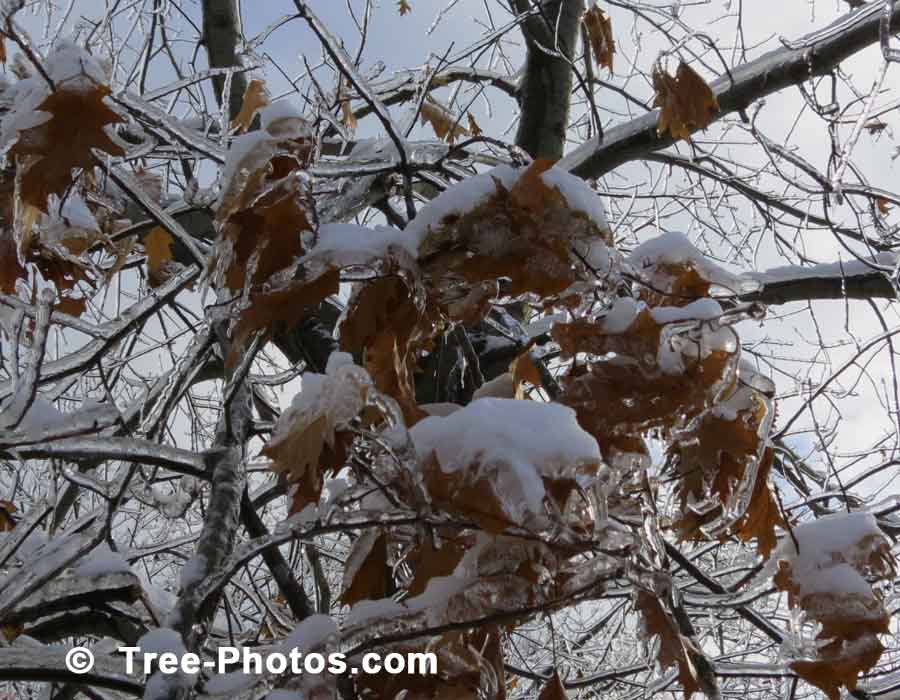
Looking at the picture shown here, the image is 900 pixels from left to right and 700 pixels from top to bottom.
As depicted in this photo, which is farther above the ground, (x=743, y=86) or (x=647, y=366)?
(x=743, y=86)

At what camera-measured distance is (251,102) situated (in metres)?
2.03

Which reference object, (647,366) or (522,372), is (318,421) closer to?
(647,366)

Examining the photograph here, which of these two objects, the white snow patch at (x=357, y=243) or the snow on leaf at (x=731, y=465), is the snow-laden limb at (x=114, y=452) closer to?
the white snow patch at (x=357, y=243)

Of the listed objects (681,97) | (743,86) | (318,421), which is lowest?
(318,421)

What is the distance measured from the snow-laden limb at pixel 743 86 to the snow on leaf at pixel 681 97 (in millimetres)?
214

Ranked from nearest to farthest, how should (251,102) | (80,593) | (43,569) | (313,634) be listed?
1. (313,634)
2. (43,569)
3. (80,593)
4. (251,102)

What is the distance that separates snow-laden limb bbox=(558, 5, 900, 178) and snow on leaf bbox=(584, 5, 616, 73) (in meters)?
0.26

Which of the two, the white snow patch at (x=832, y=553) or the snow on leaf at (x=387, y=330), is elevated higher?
the snow on leaf at (x=387, y=330)

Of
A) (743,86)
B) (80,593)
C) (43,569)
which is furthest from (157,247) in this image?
(743,86)

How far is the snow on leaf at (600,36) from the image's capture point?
10.3 feet

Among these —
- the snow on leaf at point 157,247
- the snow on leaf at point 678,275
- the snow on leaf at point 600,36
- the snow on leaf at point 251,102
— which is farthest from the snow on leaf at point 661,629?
the snow on leaf at point 600,36

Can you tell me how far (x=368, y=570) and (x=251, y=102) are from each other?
51.3 inches

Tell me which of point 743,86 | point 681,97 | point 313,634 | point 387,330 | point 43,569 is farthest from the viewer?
point 743,86

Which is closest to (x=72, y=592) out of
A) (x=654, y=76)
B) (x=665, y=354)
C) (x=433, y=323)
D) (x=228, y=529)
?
(x=228, y=529)
